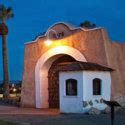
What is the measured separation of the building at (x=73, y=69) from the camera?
83.1ft

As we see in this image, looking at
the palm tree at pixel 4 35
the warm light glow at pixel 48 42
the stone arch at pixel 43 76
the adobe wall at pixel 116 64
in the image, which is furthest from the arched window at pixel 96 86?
the palm tree at pixel 4 35

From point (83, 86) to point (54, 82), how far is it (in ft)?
18.1

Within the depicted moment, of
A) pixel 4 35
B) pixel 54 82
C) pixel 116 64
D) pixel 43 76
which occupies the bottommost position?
pixel 54 82

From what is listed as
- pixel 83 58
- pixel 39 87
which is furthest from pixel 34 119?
pixel 39 87

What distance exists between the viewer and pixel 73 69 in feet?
82.8

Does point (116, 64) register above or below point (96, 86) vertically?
above

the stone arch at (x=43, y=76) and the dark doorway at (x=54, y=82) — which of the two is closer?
the stone arch at (x=43, y=76)

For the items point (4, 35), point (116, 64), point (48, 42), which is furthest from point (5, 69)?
point (116, 64)

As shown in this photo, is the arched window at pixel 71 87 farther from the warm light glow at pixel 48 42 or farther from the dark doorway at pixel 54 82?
the warm light glow at pixel 48 42

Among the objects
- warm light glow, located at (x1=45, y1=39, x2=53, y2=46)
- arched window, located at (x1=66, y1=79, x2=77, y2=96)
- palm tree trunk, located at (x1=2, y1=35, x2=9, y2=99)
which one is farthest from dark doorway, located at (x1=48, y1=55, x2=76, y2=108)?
palm tree trunk, located at (x1=2, y1=35, x2=9, y2=99)

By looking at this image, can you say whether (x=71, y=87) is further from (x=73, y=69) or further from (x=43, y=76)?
(x=43, y=76)

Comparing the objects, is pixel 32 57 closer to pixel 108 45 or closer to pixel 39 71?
pixel 39 71

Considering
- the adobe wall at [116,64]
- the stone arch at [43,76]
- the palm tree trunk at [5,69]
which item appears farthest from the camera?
the palm tree trunk at [5,69]

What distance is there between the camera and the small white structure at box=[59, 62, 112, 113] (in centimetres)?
2502
